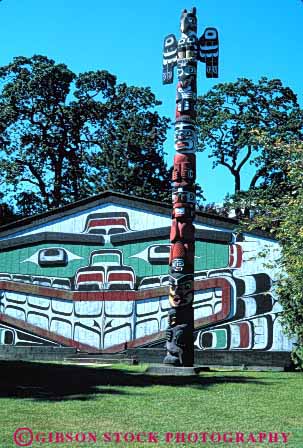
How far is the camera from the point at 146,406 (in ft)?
30.7

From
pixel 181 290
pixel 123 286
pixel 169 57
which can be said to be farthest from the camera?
pixel 123 286

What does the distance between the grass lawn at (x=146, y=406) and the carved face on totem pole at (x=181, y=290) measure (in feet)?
6.40

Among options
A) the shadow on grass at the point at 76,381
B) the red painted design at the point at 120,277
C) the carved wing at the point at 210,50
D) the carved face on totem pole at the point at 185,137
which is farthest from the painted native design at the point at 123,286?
the carved wing at the point at 210,50

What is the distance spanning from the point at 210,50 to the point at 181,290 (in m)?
6.74

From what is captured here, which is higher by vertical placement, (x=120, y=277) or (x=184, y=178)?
(x=184, y=178)

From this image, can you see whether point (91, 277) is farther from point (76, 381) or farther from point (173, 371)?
Answer: point (76, 381)

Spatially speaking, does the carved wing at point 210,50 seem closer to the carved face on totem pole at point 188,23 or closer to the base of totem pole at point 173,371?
the carved face on totem pole at point 188,23

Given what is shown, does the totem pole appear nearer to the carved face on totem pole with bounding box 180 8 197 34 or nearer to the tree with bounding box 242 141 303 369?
the carved face on totem pole with bounding box 180 8 197 34

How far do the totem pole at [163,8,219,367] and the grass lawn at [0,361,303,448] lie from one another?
141 centimetres

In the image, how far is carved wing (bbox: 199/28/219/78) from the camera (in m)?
16.6

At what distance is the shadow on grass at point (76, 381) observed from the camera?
10422 mm

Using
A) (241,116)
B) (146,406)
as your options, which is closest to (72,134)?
(241,116)

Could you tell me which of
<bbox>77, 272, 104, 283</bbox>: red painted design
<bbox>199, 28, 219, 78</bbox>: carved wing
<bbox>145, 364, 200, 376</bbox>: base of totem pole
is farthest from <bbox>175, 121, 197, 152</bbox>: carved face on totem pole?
<bbox>77, 272, 104, 283</bbox>: red painted design

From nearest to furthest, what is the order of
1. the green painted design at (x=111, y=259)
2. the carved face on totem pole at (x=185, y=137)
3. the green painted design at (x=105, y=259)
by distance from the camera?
the carved face on totem pole at (x=185, y=137) → the green painted design at (x=111, y=259) → the green painted design at (x=105, y=259)
